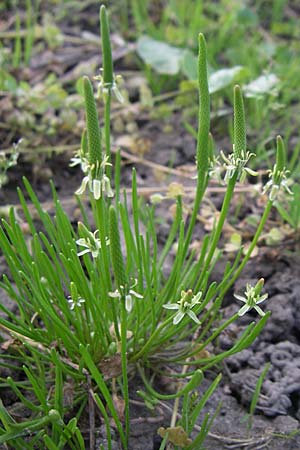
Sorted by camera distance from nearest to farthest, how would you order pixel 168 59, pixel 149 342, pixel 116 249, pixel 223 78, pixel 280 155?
pixel 116 249 → pixel 280 155 → pixel 149 342 → pixel 223 78 → pixel 168 59

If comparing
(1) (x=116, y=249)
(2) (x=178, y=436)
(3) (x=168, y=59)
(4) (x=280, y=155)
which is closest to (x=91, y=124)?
(1) (x=116, y=249)

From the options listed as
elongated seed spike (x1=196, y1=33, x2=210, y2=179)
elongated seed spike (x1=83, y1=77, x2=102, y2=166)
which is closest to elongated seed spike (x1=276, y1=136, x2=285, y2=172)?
elongated seed spike (x1=196, y1=33, x2=210, y2=179)

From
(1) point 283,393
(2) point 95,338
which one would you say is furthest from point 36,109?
(1) point 283,393

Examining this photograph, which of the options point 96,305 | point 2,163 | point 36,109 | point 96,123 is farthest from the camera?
point 36,109

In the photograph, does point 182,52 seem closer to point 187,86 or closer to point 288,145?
point 187,86

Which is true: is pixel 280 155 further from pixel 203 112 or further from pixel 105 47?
pixel 105 47

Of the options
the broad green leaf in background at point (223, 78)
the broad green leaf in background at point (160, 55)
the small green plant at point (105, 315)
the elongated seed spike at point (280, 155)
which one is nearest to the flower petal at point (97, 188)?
the small green plant at point (105, 315)

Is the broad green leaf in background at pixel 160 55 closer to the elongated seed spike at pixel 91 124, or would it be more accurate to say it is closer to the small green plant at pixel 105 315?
the small green plant at pixel 105 315

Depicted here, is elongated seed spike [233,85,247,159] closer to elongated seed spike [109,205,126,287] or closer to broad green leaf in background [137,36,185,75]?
elongated seed spike [109,205,126,287]
